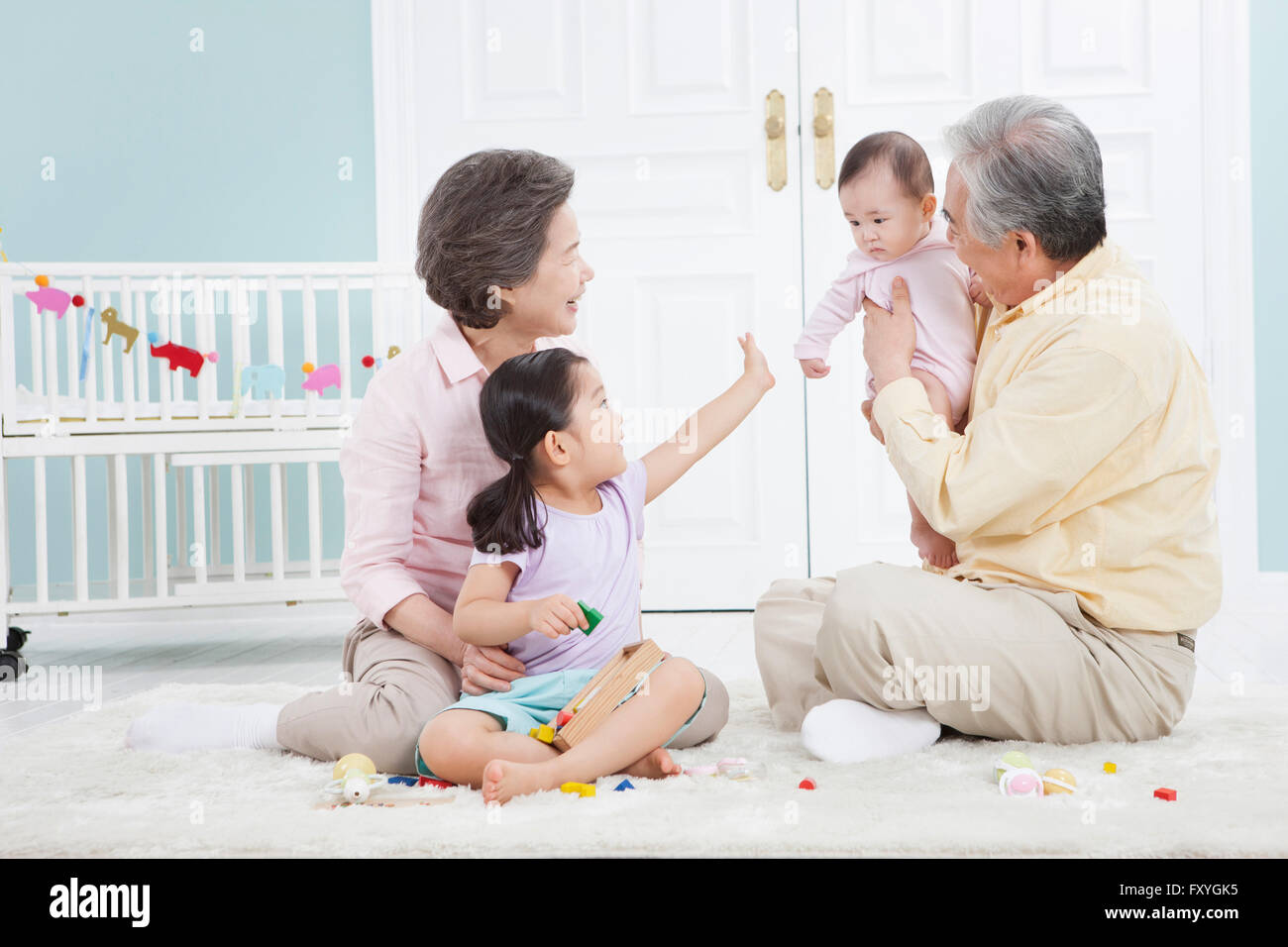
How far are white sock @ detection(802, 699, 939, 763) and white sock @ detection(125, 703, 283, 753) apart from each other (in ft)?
2.27

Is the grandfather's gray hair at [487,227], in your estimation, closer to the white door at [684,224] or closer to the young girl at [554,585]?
the young girl at [554,585]

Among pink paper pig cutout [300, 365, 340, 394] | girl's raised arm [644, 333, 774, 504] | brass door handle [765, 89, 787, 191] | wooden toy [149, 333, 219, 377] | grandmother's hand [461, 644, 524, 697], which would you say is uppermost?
brass door handle [765, 89, 787, 191]

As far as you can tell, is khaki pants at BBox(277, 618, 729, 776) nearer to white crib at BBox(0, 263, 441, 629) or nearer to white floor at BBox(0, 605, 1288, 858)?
white floor at BBox(0, 605, 1288, 858)

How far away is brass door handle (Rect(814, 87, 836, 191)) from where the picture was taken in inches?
123

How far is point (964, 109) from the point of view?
3.08 metres

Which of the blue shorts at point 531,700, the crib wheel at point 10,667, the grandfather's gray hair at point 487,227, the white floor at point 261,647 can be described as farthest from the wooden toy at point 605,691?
the crib wheel at point 10,667

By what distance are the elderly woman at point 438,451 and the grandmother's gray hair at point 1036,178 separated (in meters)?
0.53

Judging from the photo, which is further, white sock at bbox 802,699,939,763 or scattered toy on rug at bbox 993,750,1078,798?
white sock at bbox 802,699,939,763

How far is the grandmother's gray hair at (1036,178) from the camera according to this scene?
55.4 inches

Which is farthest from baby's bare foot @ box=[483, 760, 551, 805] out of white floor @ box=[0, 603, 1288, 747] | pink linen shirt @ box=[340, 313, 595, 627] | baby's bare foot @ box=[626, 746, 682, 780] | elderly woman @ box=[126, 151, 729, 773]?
white floor @ box=[0, 603, 1288, 747]

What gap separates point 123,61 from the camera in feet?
11.2

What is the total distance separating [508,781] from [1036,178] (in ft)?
2.95
